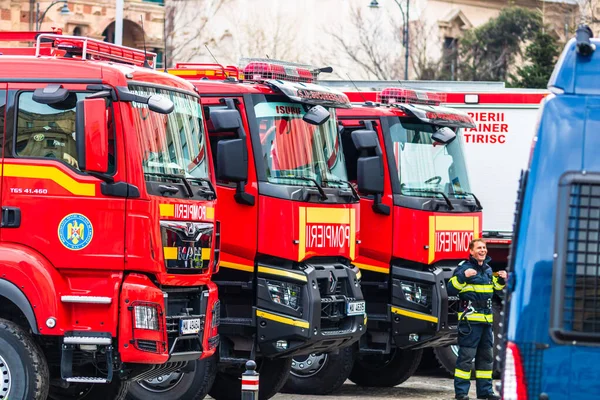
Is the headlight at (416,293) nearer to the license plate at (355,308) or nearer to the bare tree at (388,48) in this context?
the license plate at (355,308)

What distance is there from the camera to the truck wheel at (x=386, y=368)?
54.2 feet

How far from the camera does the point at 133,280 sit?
35.4ft

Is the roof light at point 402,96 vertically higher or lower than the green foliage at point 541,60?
lower

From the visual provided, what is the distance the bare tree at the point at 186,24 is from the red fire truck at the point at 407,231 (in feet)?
102

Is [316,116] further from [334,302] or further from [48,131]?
[48,131]

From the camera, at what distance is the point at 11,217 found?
35.4 feet

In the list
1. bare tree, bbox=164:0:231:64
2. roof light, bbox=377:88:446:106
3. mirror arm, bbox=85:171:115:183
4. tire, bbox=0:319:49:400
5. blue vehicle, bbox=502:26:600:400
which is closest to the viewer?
blue vehicle, bbox=502:26:600:400

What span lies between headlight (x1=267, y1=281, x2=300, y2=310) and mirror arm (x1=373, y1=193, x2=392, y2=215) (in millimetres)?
2369

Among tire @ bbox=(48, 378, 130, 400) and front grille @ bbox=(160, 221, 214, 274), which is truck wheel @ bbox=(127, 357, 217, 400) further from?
front grille @ bbox=(160, 221, 214, 274)

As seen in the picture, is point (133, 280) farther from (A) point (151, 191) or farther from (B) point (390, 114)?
(B) point (390, 114)

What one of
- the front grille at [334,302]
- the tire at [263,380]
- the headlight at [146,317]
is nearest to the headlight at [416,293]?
the front grille at [334,302]

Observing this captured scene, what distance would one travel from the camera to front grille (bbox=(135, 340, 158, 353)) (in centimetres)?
1070

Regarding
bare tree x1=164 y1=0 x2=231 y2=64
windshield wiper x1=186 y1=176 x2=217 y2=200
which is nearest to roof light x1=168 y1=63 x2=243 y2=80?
windshield wiper x1=186 y1=176 x2=217 y2=200

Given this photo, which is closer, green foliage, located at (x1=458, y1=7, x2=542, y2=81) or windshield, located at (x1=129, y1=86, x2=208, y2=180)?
windshield, located at (x1=129, y1=86, x2=208, y2=180)
